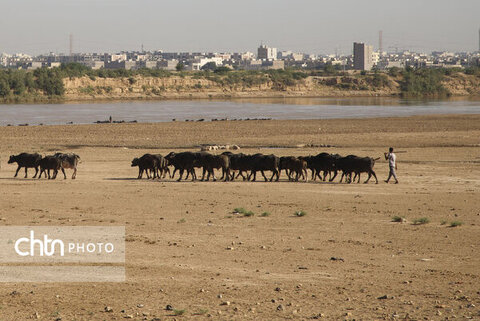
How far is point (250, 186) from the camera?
2392 cm

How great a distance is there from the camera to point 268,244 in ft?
50.3

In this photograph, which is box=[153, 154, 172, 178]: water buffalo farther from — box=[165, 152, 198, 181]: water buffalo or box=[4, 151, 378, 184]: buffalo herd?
box=[165, 152, 198, 181]: water buffalo

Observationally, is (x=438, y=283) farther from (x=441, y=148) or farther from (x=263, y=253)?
(x=441, y=148)

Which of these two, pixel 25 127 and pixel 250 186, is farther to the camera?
pixel 25 127

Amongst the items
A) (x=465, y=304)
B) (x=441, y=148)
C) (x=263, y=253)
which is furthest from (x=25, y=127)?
(x=465, y=304)

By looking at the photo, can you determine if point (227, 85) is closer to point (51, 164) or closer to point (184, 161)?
point (184, 161)

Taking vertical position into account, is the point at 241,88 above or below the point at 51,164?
above

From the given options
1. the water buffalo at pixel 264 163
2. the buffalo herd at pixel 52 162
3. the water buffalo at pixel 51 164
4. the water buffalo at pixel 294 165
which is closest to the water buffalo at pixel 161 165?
the buffalo herd at pixel 52 162

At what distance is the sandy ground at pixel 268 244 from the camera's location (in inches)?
440

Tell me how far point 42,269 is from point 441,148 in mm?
26956

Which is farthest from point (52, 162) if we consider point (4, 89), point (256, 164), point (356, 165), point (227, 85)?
point (227, 85)

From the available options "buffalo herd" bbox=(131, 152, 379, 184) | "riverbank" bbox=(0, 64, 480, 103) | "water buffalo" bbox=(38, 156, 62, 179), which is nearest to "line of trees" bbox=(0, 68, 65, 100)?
"riverbank" bbox=(0, 64, 480, 103)

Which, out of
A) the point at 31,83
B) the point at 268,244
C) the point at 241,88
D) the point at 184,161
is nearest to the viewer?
the point at 268,244

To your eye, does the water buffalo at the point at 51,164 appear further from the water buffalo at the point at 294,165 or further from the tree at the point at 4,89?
the tree at the point at 4,89
